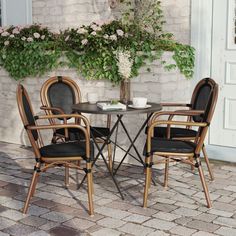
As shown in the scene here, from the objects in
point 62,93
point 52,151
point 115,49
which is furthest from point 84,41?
point 52,151

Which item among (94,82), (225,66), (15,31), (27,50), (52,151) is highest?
(15,31)

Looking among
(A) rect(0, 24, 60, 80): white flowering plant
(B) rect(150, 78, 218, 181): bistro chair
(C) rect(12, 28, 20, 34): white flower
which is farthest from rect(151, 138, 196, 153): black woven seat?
(C) rect(12, 28, 20, 34): white flower

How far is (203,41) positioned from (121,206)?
221 centimetres

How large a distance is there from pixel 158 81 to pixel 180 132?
2.24ft

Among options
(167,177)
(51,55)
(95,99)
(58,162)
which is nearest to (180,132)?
(167,177)

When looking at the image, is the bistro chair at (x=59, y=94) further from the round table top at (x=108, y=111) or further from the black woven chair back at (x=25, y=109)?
the black woven chair back at (x=25, y=109)

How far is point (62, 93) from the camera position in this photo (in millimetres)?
4652

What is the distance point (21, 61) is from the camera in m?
5.56

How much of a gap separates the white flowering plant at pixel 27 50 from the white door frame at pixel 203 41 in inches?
58.7

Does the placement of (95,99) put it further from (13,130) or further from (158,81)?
(13,130)

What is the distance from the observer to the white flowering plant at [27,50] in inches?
212

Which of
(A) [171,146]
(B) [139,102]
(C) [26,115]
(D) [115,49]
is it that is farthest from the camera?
(D) [115,49]

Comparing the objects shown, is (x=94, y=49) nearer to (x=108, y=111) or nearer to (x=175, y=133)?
(x=175, y=133)

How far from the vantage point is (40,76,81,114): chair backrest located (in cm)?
461
